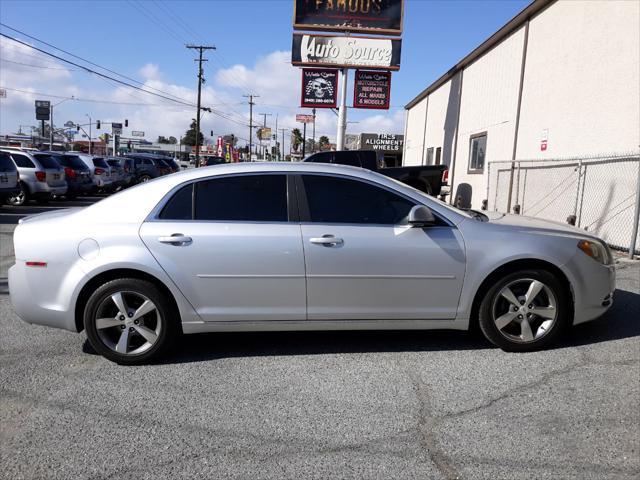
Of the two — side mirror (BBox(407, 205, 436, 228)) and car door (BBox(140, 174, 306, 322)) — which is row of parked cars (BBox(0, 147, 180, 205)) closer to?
car door (BBox(140, 174, 306, 322))

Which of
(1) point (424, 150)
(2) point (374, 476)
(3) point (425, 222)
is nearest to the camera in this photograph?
(2) point (374, 476)

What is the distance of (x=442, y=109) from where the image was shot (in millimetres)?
24328

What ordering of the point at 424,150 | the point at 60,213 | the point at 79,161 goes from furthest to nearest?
the point at 424,150 < the point at 79,161 < the point at 60,213

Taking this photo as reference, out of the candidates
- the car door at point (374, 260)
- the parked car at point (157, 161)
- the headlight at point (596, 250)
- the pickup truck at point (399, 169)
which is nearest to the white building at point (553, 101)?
the pickup truck at point (399, 169)

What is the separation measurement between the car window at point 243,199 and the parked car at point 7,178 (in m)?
12.0

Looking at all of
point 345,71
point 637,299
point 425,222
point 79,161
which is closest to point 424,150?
point 345,71

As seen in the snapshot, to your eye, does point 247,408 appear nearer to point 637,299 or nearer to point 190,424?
point 190,424

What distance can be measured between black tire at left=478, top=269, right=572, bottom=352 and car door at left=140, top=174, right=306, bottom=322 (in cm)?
160

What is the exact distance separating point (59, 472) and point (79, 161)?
1882 centimetres

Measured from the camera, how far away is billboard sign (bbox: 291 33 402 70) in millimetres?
22859

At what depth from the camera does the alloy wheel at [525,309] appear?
4.37m

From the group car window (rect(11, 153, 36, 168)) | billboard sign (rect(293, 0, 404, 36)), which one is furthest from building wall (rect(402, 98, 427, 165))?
car window (rect(11, 153, 36, 168))

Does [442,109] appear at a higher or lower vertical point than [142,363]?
higher

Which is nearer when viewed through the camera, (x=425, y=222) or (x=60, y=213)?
(x=425, y=222)
